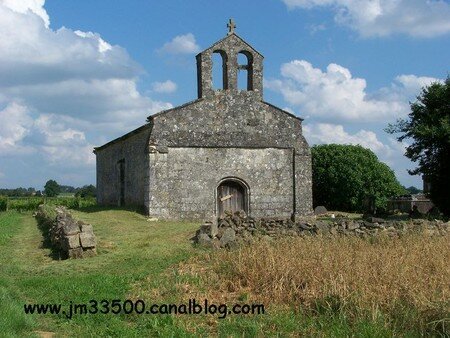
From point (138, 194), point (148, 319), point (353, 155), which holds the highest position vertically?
point (353, 155)

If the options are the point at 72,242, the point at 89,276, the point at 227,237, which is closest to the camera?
the point at 89,276

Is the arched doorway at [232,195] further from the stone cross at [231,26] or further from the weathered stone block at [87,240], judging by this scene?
the weathered stone block at [87,240]

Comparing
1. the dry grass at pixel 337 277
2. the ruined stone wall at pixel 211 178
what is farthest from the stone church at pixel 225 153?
the dry grass at pixel 337 277

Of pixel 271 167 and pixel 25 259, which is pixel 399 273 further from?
pixel 271 167

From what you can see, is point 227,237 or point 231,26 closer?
point 227,237

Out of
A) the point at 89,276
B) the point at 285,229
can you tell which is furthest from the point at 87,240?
the point at 285,229

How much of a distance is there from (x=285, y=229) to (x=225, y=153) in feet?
33.4

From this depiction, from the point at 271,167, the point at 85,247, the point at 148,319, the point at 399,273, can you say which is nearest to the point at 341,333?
the point at 399,273

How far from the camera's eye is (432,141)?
3008 centimetres

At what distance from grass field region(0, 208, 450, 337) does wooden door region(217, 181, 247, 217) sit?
11569 millimetres

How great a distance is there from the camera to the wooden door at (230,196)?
2697 cm

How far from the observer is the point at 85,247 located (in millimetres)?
15031

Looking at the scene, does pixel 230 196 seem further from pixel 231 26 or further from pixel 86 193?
pixel 86 193

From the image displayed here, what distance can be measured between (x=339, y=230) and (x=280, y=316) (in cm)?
900
